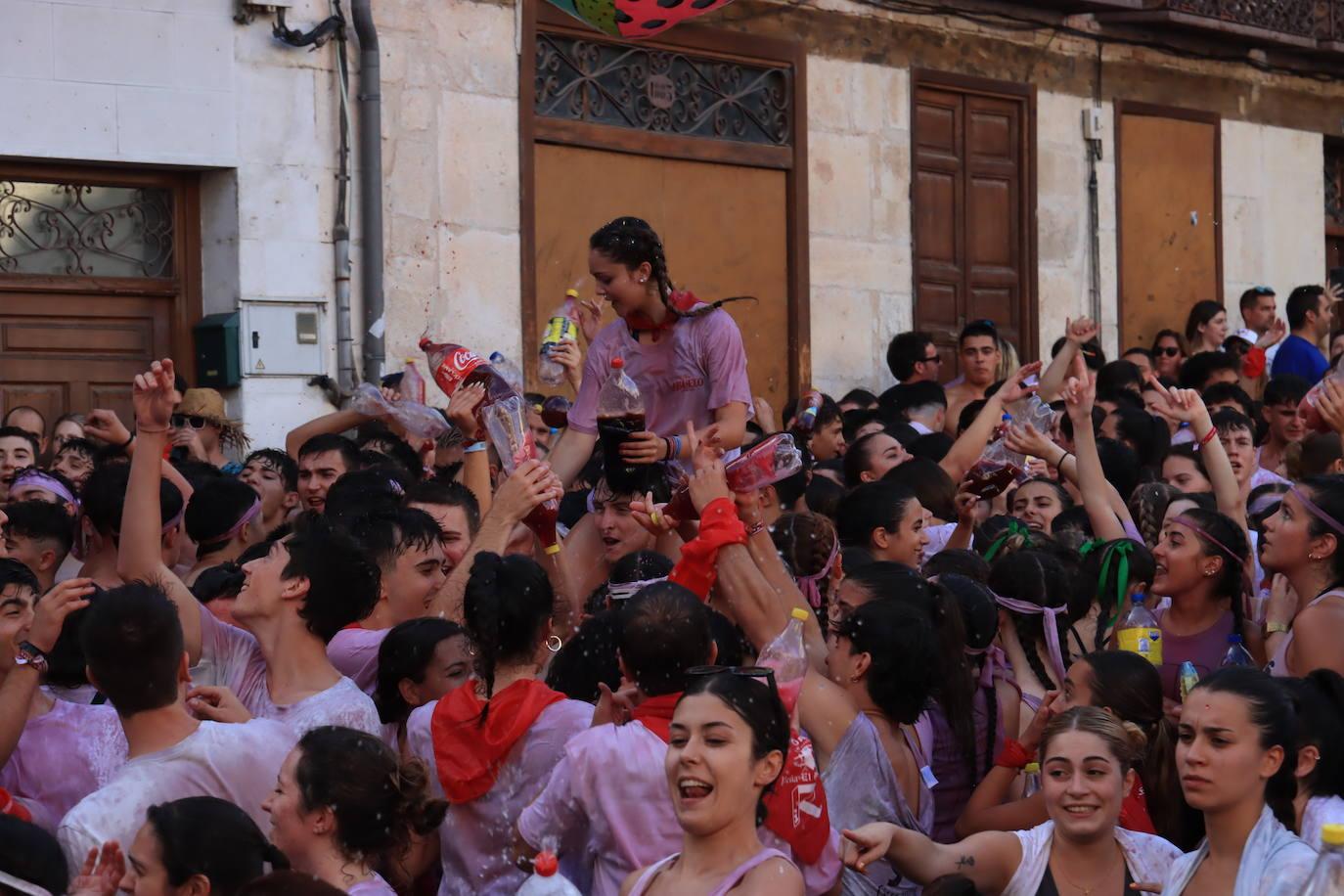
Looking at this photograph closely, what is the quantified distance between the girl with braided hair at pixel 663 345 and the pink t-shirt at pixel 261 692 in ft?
4.99

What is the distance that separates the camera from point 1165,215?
16109 mm

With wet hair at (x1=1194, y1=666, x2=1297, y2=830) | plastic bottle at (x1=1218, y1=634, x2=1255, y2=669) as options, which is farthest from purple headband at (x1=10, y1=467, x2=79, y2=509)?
wet hair at (x1=1194, y1=666, x2=1297, y2=830)

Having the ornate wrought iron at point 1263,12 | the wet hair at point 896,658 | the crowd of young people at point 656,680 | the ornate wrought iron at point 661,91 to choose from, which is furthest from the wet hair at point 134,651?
the ornate wrought iron at point 1263,12

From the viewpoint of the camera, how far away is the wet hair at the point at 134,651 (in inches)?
177

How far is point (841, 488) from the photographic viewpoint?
8086 millimetres

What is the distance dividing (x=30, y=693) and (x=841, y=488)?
12.8 feet

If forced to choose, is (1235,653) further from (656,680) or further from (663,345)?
(656,680)

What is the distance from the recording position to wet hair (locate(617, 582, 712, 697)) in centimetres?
A: 445

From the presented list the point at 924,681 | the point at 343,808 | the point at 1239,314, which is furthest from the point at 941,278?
the point at 343,808

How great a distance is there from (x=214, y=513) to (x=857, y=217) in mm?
8057

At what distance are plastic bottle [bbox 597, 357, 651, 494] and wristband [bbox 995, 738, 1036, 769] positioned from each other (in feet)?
5.25

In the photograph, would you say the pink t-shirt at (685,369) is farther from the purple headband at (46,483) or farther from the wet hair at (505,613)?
the purple headband at (46,483)

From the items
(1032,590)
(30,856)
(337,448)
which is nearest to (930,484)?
(1032,590)

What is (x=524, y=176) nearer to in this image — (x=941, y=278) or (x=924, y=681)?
(x=941, y=278)
